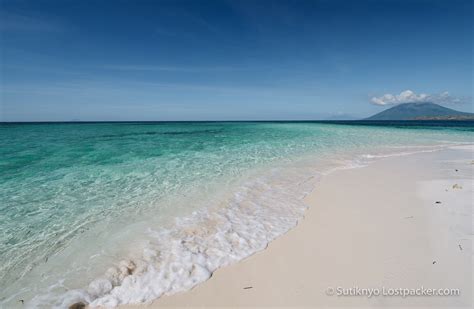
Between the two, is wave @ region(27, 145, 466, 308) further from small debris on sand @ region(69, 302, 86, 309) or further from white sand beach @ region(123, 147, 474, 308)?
white sand beach @ region(123, 147, 474, 308)

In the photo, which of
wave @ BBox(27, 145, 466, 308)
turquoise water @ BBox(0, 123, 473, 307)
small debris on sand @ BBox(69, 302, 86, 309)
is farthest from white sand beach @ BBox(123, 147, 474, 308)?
small debris on sand @ BBox(69, 302, 86, 309)

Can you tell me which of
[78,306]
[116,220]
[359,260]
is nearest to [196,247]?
[78,306]

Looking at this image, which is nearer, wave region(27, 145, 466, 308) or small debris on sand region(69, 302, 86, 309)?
small debris on sand region(69, 302, 86, 309)

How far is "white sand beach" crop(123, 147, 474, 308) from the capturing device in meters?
2.54

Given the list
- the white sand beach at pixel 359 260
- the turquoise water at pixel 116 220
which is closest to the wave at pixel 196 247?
the turquoise water at pixel 116 220

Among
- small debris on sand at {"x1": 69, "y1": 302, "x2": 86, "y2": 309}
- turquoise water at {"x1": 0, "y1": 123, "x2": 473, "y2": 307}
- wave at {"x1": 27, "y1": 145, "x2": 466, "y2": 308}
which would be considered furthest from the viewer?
turquoise water at {"x1": 0, "y1": 123, "x2": 473, "y2": 307}

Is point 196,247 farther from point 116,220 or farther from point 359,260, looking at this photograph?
point 359,260

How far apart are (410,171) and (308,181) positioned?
4.16 m

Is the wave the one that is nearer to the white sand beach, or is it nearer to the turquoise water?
the turquoise water

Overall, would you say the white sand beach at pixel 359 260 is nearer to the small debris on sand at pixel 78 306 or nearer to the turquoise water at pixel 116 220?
the turquoise water at pixel 116 220

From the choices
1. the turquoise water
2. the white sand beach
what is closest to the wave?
the turquoise water

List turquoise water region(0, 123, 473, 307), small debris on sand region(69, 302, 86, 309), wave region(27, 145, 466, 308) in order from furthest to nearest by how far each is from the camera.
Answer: turquoise water region(0, 123, 473, 307)
wave region(27, 145, 466, 308)
small debris on sand region(69, 302, 86, 309)

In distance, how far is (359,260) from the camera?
10.1 feet

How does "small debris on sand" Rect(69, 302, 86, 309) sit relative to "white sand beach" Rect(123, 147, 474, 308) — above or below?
below
